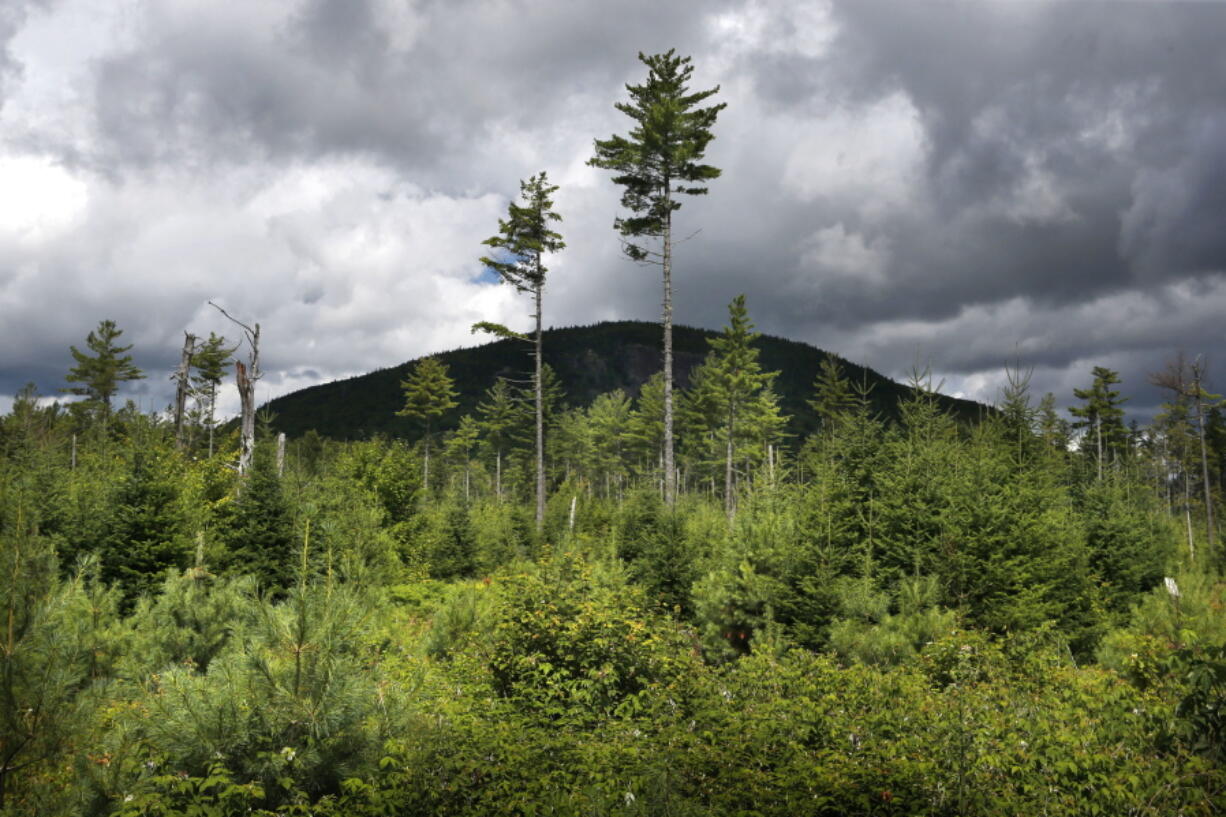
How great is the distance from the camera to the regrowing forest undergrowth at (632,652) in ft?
13.6

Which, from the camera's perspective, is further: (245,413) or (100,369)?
(100,369)

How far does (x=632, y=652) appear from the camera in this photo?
7605 millimetres

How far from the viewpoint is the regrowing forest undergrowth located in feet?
13.6

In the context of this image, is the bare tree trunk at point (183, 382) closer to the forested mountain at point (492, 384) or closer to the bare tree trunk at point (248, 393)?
the bare tree trunk at point (248, 393)

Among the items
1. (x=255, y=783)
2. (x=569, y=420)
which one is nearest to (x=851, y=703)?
(x=255, y=783)

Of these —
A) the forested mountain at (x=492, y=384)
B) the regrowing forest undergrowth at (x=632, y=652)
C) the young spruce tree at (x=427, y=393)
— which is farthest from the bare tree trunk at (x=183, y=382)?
the forested mountain at (x=492, y=384)

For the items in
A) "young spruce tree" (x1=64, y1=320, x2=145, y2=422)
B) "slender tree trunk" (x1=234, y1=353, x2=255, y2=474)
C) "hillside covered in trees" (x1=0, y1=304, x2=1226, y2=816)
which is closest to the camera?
"hillside covered in trees" (x1=0, y1=304, x2=1226, y2=816)

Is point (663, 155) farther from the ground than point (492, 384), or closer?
closer

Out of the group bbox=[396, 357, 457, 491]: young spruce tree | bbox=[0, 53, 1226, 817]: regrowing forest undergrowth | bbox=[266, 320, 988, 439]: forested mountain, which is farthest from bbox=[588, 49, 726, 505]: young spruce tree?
bbox=[266, 320, 988, 439]: forested mountain

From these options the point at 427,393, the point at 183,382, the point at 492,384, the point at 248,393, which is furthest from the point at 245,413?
the point at 492,384

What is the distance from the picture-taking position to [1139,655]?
7.75 metres

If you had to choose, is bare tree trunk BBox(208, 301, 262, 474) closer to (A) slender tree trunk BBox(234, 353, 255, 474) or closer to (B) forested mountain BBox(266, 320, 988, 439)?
(A) slender tree trunk BBox(234, 353, 255, 474)

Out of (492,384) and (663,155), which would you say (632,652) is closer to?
(663,155)

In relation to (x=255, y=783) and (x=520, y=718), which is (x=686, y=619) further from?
(x=255, y=783)
